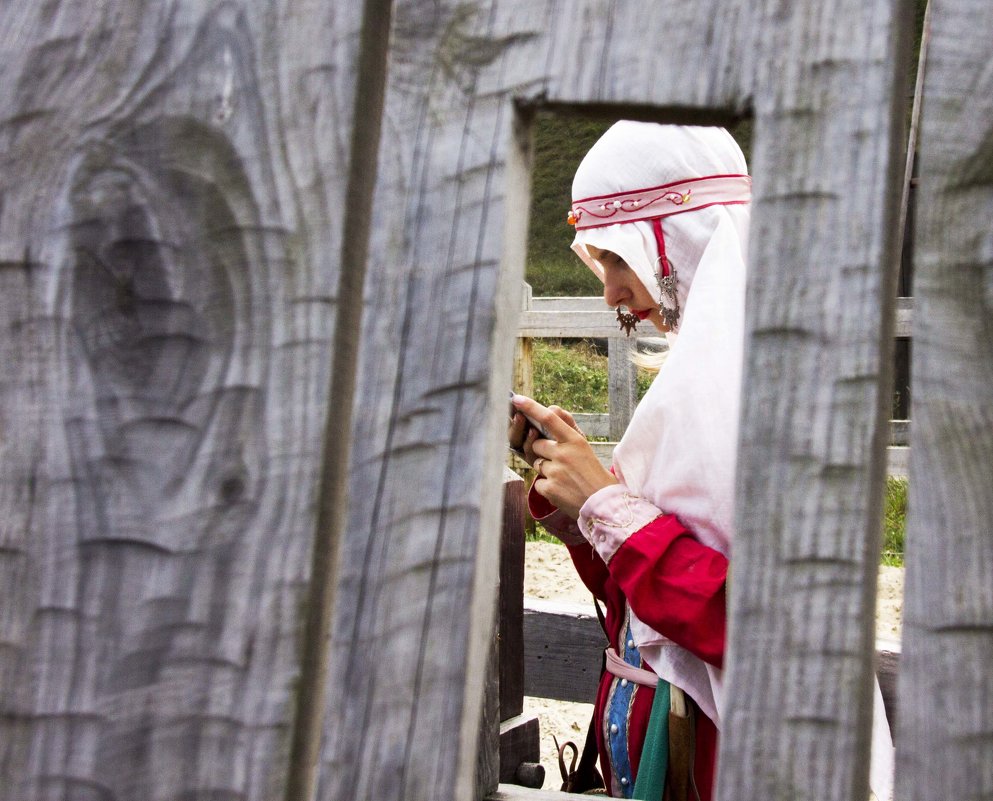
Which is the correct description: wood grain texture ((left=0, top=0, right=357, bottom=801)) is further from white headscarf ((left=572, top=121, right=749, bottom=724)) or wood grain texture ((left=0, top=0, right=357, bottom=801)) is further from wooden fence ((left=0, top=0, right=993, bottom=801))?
white headscarf ((left=572, top=121, right=749, bottom=724))

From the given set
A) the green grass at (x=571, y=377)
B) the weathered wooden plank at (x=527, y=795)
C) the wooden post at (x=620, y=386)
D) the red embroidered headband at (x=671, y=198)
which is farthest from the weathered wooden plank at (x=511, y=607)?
the green grass at (x=571, y=377)

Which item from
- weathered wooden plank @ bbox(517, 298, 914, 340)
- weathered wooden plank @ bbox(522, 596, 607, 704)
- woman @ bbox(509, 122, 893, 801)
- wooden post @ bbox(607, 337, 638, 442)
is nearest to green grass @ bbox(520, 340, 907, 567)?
wooden post @ bbox(607, 337, 638, 442)

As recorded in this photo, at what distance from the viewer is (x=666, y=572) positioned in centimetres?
175

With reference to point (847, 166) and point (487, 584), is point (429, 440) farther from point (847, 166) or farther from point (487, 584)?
point (847, 166)

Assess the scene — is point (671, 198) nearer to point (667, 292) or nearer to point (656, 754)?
point (667, 292)

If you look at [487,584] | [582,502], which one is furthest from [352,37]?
[582,502]

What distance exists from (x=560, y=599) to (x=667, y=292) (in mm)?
3515

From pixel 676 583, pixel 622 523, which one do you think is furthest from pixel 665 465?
pixel 676 583

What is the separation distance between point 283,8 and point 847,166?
0.47 metres

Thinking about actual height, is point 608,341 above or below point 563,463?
above

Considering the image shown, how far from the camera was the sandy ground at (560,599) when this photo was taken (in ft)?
14.6

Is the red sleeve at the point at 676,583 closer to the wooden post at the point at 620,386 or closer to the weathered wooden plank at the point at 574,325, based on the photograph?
the weathered wooden plank at the point at 574,325

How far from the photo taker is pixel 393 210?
0.73 meters

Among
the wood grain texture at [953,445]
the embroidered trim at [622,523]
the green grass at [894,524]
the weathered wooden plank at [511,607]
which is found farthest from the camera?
the green grass at [894,524]
